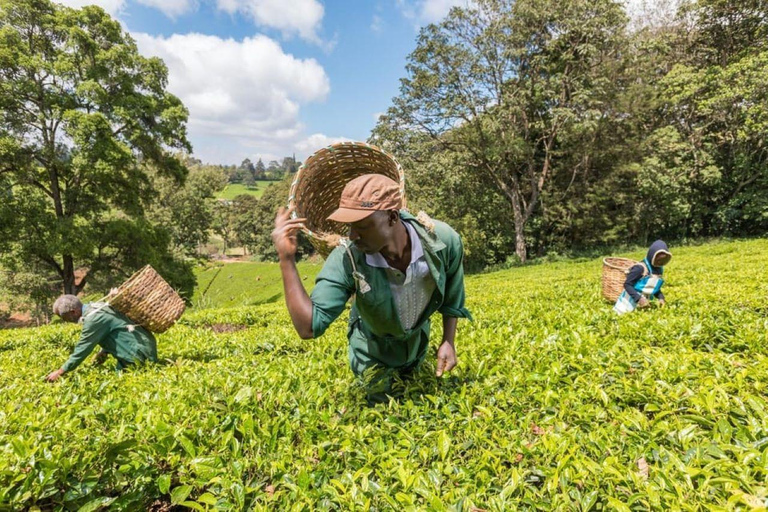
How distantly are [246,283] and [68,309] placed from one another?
30.9 meters

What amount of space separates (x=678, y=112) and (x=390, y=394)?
27.1m

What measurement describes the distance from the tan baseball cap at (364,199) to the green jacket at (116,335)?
12.6 feet

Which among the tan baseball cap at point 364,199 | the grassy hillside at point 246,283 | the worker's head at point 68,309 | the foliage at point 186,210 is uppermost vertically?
the foliage at point 186,210

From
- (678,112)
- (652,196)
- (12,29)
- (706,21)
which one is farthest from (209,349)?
(706,21)

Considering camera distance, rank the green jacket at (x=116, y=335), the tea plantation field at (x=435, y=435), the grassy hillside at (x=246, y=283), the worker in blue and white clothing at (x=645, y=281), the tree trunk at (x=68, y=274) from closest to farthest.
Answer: the tea plantation field at (x=435, y=435) < the green jacket at (x=116, y=335) < the worker in blue and white clothing at (x=645, y=281) < the tree trunk at (x=68, y=274) < the grassy hillside at (x=246, y=283)

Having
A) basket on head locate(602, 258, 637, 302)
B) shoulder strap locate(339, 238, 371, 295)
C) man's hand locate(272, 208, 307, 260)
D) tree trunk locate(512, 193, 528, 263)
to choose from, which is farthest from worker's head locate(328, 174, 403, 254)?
tree trunk locate(512, 193, 528, 263)

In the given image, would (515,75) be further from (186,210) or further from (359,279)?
(186,210)

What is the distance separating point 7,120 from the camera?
49.4 ft

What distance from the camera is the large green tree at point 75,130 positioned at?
15.1 metres

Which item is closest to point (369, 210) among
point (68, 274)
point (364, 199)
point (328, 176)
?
point (364, 199)

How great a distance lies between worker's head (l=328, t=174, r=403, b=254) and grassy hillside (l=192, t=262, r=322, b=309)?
2496 cm

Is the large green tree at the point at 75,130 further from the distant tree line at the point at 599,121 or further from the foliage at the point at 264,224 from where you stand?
the foliage at the point at 264,224

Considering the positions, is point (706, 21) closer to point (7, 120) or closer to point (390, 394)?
point (390, 394)

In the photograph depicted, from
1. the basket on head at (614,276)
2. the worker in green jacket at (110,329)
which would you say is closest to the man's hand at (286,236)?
the worker in green jacket at (110,329)
